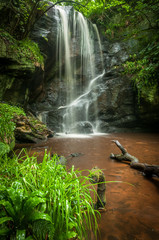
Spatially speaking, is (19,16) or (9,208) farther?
(19,16)

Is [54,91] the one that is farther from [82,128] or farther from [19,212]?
[19,212]

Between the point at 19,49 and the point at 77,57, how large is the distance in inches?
305

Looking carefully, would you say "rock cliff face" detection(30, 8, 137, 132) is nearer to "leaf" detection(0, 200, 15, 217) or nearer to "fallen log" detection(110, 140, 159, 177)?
"fallen log" detection(110, 140, 159, 177)

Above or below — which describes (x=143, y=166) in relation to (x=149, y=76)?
below

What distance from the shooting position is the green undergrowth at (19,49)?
246 inches

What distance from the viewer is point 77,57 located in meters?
13.4

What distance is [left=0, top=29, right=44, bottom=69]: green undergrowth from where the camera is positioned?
6245 millimetres

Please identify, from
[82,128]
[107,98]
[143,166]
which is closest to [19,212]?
[143,166]

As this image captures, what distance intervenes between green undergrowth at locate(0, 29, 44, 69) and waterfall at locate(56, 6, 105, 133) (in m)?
4.67

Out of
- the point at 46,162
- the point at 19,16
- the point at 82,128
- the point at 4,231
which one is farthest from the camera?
the point at 82,128

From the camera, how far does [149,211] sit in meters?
1.64

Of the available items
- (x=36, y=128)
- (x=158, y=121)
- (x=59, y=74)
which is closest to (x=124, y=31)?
(x=59, y=74)

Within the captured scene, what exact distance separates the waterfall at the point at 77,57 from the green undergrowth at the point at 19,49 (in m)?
4.67

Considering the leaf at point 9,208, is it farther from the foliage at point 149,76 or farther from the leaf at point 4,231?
the foliage at point 149,76
